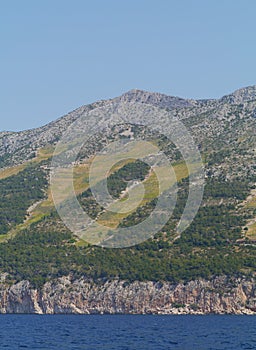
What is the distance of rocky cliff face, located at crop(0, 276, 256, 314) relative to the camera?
576 feet

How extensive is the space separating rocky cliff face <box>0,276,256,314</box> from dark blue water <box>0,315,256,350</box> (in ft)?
83.0

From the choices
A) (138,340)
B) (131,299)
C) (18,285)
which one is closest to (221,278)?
(131,299)

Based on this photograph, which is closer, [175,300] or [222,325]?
[222,325]

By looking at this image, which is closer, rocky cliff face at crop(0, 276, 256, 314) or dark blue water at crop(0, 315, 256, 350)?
dark blue water at crop(0, 315, 256, 350)

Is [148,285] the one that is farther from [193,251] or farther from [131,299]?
[193,251]

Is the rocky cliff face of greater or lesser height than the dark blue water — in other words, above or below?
above

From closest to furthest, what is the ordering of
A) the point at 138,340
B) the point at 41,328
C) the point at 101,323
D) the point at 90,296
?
the point at 138,340 < the point at 41,328 < the point at 101,323 < the point at 90,296

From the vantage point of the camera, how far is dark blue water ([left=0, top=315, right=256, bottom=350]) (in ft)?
316

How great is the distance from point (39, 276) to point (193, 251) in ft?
137

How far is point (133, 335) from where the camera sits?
113 metres

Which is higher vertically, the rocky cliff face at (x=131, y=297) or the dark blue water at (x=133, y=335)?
the rocky cliff face at (x=131, y=297)

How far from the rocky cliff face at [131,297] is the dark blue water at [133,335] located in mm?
25299

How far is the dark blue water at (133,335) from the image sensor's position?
9644cm

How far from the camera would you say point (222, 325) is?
134625mm
